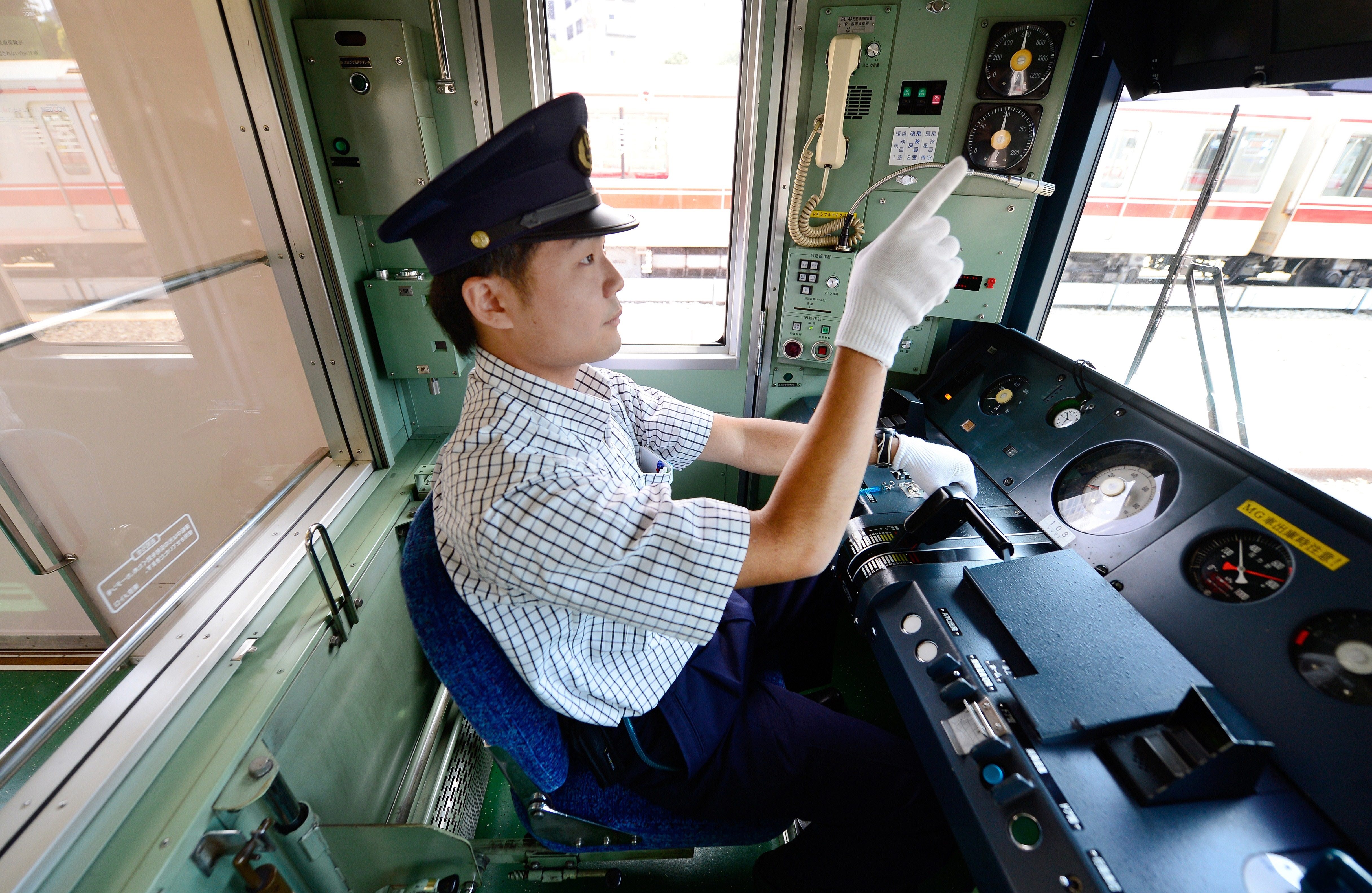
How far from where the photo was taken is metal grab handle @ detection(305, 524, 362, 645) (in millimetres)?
1407

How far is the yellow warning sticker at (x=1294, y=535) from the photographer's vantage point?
1180 millimetres

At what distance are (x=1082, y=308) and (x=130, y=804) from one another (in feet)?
10.5

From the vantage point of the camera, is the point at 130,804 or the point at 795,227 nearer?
the point at 130,804

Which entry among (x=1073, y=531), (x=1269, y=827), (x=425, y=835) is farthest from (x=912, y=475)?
(x=425, y=835)

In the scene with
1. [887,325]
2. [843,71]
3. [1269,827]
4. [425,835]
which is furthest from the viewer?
[843,71]

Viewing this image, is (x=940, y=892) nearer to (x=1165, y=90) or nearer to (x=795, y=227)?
(x=795, y=227)

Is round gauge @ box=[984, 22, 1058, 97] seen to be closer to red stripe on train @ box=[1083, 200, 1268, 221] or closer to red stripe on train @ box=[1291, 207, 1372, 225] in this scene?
red stripe on train @ box=[1083, 200, 1268, 221]

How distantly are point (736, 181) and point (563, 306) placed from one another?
62.8 inches

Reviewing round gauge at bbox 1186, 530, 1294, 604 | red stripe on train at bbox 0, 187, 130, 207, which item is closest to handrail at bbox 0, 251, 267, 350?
red stripe on train at bbox 0, 187, 130, 207

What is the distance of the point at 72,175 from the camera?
5.28 feet

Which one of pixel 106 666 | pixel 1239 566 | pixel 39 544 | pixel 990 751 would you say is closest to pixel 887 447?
pixel 1239 566

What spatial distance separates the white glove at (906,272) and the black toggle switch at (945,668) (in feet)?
2.13

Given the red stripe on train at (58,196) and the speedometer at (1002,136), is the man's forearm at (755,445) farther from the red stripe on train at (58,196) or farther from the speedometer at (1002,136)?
the red stripe on train at (58,196)

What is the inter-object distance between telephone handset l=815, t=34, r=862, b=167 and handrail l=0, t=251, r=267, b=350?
2.06 meters
